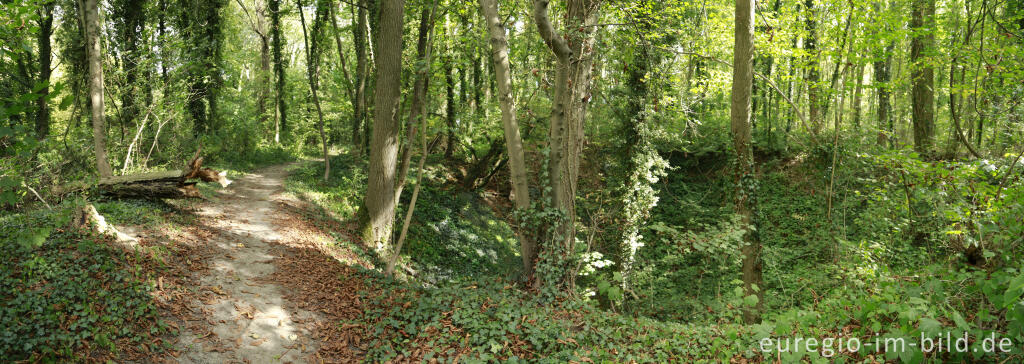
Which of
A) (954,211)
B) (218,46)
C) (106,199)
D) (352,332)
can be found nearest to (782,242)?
(954,211)

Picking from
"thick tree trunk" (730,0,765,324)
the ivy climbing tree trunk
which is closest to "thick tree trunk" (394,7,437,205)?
the ivy climbing tree trunk

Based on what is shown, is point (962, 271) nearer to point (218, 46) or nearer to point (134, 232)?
point (134, 232)

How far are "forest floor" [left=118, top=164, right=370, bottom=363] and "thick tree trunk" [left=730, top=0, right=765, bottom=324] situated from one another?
649 centimetres

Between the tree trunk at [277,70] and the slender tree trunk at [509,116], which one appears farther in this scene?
the tree trunk at [277,70]

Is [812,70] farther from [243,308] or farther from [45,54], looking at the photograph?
[45,54]

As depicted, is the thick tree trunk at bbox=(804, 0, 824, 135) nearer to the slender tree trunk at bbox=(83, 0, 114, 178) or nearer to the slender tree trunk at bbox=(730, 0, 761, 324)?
the slender tree trunk at bbox=(730, 0, 761, 324)

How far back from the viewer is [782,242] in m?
13.0

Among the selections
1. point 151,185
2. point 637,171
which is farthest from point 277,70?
point 637,171

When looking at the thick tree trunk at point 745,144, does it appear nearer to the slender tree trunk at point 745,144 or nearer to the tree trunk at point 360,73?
the slender tree trunk at point 745,144

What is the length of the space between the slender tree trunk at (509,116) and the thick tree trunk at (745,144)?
3.64 meters

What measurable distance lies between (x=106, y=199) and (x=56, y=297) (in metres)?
4.43

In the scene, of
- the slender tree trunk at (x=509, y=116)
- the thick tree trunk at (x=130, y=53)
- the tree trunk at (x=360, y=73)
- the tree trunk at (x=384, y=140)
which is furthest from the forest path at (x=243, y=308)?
the tree trunk at (x=360, y=73)

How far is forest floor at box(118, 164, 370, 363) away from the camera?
17.4ft

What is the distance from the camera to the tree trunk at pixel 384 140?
33.5 ft
